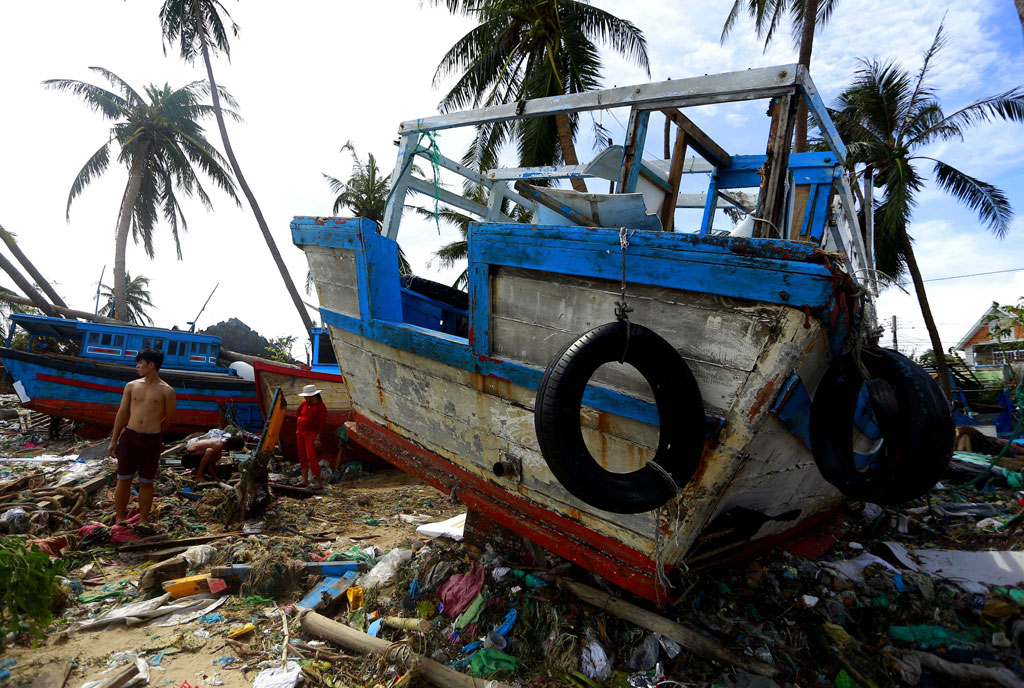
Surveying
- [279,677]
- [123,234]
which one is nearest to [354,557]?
[279,677]

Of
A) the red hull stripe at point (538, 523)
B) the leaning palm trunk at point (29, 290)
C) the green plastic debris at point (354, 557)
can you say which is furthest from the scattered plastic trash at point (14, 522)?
the leaning palm trunk at point (29, 290)

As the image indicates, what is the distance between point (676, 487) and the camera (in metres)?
2.38

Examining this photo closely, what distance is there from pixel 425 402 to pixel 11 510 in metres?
4.40

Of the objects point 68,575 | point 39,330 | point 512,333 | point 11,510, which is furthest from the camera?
point 39,330

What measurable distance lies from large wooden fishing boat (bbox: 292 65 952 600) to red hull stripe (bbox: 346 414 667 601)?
12 millimetres

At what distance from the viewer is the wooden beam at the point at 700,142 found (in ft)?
11.9

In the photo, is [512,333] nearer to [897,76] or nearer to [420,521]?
[420,521]

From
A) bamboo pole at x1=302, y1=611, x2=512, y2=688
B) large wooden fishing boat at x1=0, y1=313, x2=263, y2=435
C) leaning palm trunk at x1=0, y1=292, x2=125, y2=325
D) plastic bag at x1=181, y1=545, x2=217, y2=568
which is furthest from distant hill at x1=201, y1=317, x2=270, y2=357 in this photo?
bamboo pole at x1=302, y1=611, x2=512, y2=688

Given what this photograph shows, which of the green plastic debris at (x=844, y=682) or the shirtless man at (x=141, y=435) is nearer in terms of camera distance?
the green plastic debris at (x=844, y=682)

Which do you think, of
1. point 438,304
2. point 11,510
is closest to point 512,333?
point 438,304

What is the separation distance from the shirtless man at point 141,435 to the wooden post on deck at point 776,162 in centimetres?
527

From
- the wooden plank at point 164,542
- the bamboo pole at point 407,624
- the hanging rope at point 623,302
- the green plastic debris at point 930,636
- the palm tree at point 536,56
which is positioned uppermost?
the palm tree at point 536,56

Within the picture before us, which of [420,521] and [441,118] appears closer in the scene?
[441,118]

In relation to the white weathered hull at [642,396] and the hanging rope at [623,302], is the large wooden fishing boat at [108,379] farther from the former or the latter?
the hanging rope at [623,302]
